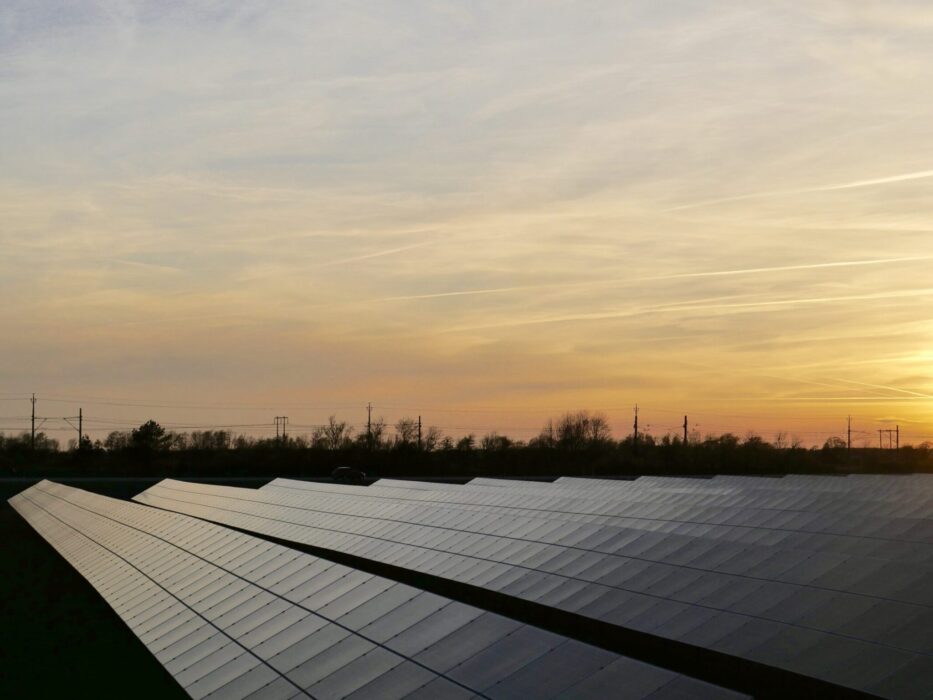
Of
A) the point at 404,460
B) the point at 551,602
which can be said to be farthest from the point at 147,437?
the point at 551,602

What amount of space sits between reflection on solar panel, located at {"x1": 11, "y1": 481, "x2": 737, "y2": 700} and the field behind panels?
5cm

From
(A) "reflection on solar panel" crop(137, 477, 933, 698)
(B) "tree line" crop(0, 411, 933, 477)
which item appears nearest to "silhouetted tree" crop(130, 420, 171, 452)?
(B) "tree line" crop(0, 411, 933, 477)

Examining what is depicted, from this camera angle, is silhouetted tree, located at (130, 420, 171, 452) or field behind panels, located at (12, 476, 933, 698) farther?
silhouetted tree, located at (130, 420, 171, 452)

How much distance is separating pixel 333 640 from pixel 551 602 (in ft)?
30.1

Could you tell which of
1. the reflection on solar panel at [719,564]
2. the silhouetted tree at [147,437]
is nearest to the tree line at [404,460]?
the silhouetted tree at [147,437]

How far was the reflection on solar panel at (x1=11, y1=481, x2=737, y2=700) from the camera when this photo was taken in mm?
14057

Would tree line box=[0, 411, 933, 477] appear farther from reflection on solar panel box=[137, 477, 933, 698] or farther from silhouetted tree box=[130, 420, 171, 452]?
reflection on solar panel box=[137, 477, 933, 698]

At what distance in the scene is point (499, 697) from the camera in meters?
13.9

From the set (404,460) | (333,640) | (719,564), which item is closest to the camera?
(333,640)

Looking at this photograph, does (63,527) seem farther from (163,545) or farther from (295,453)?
(295,453)

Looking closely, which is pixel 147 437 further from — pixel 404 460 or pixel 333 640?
pixel 333 640

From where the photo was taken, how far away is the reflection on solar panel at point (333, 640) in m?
14.1

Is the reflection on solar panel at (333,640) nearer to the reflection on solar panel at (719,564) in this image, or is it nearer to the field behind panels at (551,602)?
the field behind panels at (551,602)

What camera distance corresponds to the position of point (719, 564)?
83.6ft
